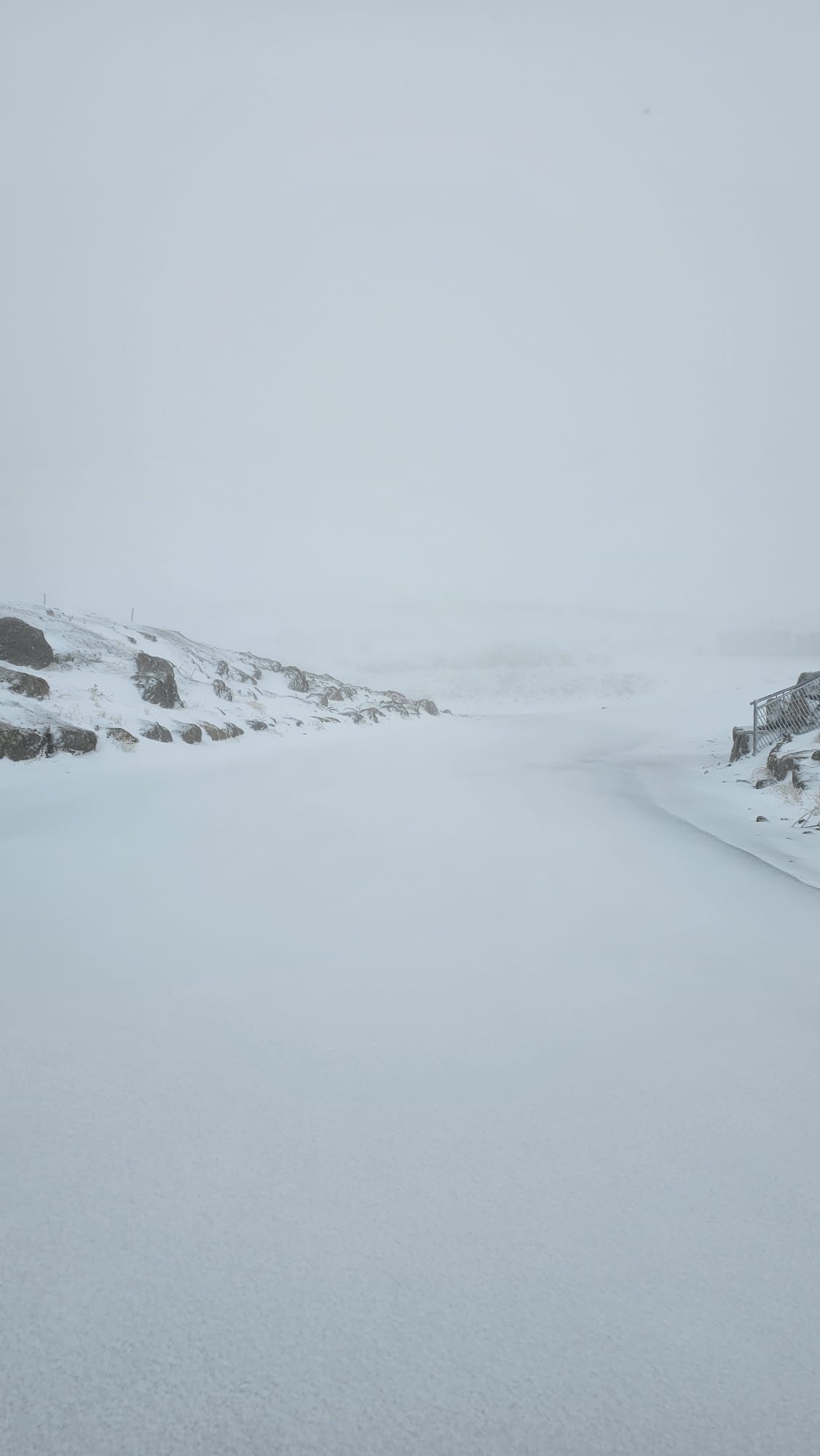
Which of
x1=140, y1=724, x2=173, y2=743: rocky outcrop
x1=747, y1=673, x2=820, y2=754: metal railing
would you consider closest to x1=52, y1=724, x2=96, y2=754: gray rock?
x1=140, y1=724, x2=173, y2=743: rocky outcrop

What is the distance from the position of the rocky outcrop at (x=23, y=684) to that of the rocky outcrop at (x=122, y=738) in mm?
1662

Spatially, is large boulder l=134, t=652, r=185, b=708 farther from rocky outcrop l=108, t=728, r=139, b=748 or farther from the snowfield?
the snowfield

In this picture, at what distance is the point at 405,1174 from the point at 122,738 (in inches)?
312

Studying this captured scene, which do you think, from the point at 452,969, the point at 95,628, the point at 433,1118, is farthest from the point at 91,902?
the point at 95,628

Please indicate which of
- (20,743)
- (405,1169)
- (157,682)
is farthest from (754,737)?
(157,682)

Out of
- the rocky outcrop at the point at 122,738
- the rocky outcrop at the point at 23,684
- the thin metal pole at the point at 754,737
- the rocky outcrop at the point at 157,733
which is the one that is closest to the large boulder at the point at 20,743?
the rocky outcrop at the point at 122,738

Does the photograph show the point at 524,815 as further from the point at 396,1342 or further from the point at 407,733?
the point at 407,733

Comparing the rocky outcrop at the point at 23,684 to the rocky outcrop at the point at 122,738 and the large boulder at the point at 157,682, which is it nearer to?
the rocky outcrop at the point at 122,738

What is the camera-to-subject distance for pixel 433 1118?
1.45m

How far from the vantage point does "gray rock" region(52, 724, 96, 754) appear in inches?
282

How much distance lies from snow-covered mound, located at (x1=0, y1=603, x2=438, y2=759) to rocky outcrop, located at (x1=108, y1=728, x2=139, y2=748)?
0.5 inches

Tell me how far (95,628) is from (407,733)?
29.5 feet

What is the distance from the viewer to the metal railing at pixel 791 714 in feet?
33.3

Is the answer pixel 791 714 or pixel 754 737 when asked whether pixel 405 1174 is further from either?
pixel 791 714
